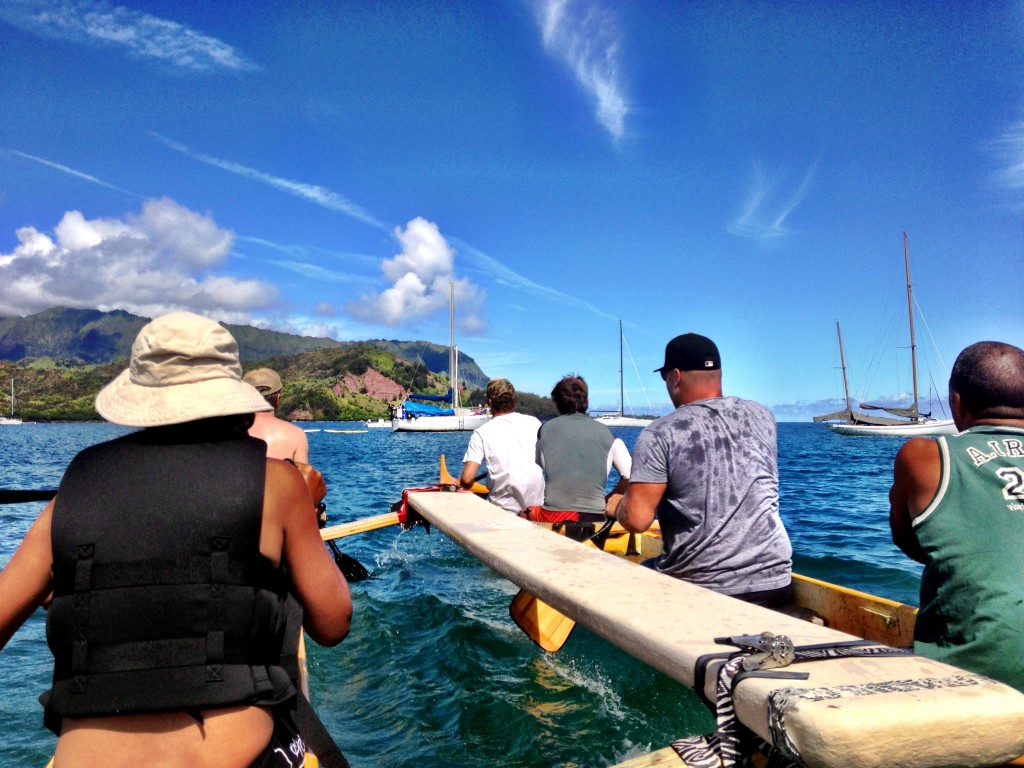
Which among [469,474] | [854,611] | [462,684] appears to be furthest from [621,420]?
[854,611]

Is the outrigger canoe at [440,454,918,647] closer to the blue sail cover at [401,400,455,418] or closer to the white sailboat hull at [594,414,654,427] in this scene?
the blue sail cover at [401,400,455,418]

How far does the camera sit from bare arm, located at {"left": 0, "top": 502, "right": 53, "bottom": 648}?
1896mm

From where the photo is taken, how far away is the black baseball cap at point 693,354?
412 cm

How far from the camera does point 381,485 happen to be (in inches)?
971

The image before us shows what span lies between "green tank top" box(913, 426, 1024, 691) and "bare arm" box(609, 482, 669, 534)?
56.8 inches

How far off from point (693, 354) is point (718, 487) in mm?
783

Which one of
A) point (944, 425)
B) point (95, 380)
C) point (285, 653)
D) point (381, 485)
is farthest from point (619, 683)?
point (95, 380)

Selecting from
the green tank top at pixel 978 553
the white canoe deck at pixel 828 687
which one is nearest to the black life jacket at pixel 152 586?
the white canoe deck at pixel 828 687

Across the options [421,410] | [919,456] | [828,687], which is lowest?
[828,687]

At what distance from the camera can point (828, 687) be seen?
1934 millimetres

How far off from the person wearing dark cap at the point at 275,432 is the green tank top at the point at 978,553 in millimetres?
3567

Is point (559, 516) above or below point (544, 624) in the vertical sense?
above

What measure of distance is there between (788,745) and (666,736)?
3.15 metres

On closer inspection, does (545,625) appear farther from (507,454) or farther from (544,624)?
(507,454)
